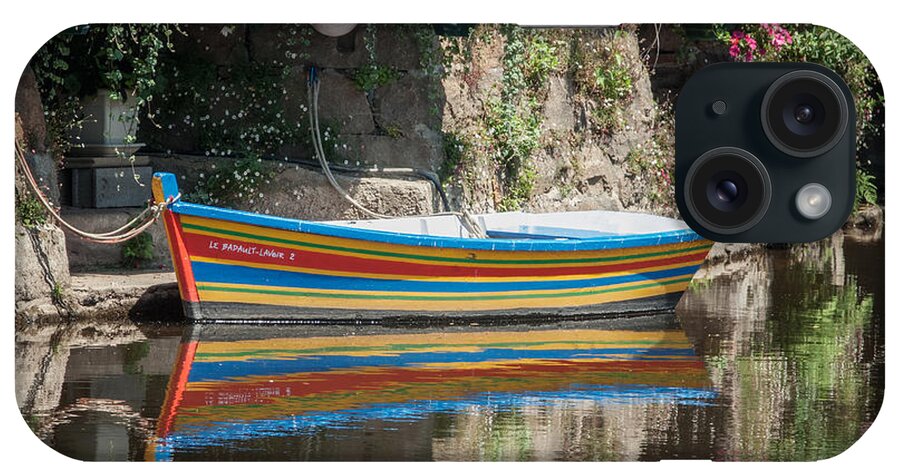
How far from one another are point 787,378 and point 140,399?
312cm

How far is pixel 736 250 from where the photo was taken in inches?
335

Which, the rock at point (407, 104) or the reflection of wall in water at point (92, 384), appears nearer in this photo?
the reflection of wall in water at point (92, 384)

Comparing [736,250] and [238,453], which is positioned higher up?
A: [736,250]

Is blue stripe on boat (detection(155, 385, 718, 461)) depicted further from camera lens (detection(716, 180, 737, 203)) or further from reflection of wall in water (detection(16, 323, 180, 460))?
camera lens (detection(716, 180, 737, 203))

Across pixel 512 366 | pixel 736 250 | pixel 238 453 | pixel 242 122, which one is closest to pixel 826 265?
pixel 736 250

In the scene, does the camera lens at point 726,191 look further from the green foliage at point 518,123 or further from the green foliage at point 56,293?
the green foliage at point 56,293

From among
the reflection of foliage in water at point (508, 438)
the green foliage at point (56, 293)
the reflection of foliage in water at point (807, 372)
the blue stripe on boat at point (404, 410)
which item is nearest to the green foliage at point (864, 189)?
the reflection of foliage in water at point (807, 372)

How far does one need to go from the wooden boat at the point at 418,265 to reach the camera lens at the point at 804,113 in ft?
11.6

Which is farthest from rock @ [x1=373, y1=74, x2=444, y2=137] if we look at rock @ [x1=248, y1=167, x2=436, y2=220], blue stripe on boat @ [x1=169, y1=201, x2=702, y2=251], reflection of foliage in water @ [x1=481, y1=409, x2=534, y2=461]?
reflection of foliage in water @ [x1=481, y1=409, x2=534, y2=461]

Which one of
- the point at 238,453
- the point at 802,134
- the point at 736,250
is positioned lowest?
the point at 238,453

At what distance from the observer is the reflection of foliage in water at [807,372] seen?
20.6 ft

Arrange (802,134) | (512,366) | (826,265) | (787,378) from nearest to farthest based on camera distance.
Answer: (802,134), (787,378), (512,366), (826,265)

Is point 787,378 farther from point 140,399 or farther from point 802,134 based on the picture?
point 140,399

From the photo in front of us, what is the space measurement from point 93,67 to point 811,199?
187 inches
